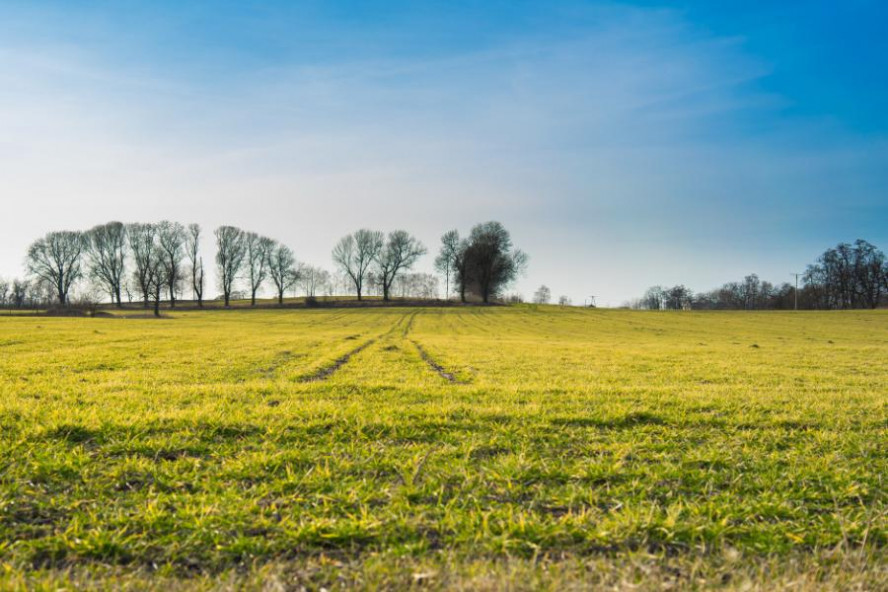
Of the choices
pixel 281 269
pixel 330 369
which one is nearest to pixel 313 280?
pixel 281 269

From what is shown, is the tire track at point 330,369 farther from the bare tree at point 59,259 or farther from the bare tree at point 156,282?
the bare tree at point 59,259

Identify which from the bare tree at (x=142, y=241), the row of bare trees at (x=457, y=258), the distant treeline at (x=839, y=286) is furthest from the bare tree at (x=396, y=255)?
the distant treeline at (x=839, y=286)

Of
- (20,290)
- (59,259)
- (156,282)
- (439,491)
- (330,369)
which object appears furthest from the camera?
(20,290)

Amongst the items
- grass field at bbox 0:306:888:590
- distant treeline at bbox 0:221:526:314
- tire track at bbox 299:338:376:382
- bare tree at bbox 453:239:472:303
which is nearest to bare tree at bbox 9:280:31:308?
distant treeline at bbox 0:221:526:314

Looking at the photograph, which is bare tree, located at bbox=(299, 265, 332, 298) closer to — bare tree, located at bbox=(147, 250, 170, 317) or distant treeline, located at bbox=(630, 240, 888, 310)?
bare tree, located at bbox=(147, 250, 170, 317)

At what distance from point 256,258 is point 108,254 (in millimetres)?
25285

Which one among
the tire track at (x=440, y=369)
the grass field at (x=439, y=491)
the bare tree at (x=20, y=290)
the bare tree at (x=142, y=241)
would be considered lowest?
the tire track at (x=440, y=369)

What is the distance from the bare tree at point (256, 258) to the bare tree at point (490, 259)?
43181 mm

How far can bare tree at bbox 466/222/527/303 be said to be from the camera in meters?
90.1

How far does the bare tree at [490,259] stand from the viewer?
295 feet

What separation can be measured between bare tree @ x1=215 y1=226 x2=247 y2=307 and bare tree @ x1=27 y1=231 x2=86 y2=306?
22.9m

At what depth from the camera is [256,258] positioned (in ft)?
302

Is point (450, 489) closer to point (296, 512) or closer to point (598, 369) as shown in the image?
point (296, 512)

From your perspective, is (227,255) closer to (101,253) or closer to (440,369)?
(101,253)
